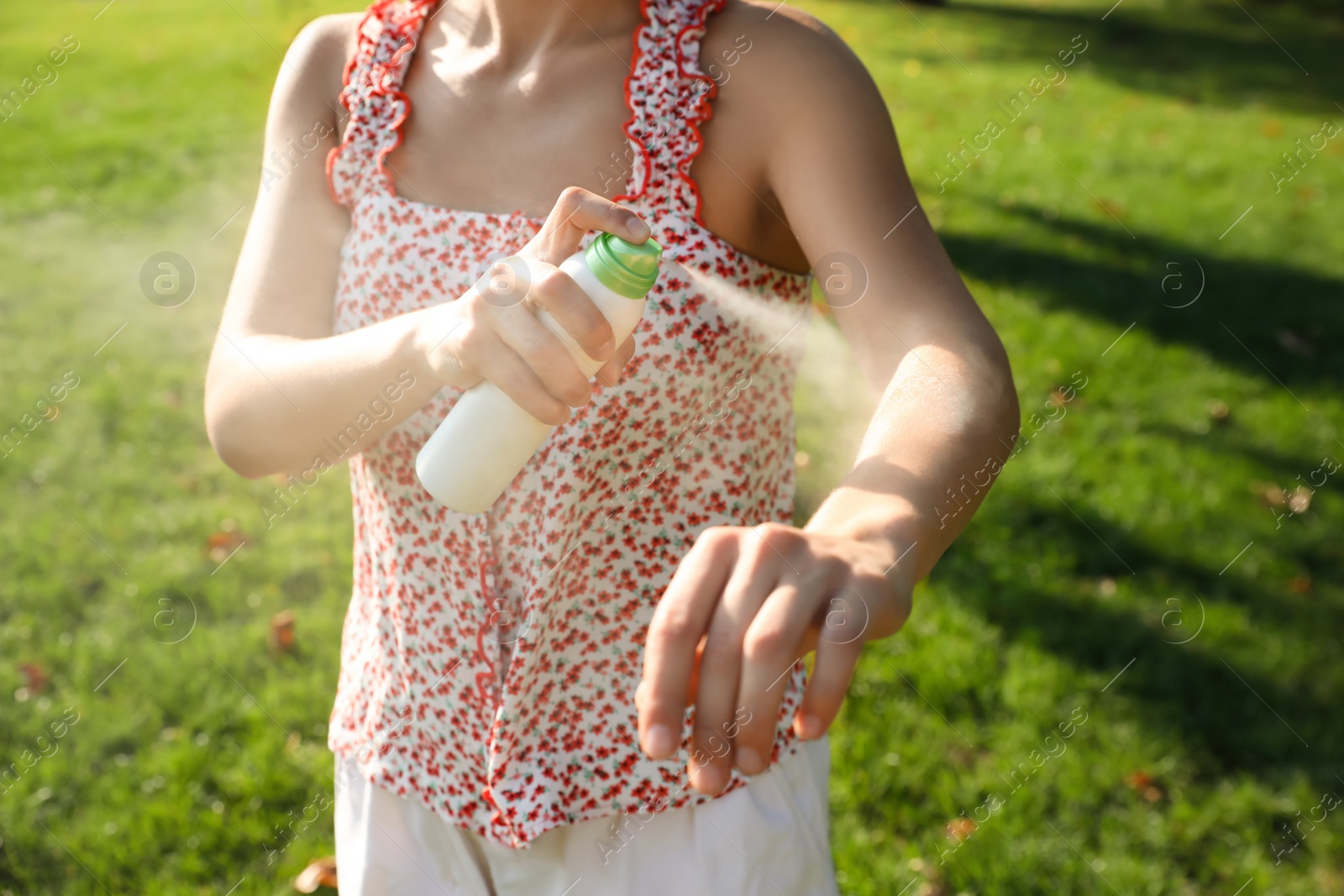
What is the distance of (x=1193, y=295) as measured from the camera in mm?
5621

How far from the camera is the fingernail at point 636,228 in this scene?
103cm

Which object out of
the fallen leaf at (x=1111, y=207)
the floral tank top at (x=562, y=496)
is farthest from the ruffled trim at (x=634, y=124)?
the fallen leaf at (x=1111, y=207)

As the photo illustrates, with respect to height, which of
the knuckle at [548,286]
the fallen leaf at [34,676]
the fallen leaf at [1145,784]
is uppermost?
the knuckle at [548,286]

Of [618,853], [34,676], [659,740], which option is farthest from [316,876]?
[659,740]

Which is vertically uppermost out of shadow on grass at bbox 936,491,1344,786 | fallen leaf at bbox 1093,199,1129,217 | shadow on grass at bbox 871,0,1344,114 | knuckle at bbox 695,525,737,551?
knuckle at bbox 695,525,737,551

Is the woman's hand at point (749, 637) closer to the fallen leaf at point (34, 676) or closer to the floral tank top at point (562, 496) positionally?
the floral tank top at point (562, 496)

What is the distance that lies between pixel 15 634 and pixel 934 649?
2904 millimetres

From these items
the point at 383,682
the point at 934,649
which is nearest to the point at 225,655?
the point at 383,682

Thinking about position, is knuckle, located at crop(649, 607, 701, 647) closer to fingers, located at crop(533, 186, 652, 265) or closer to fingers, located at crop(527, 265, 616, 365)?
fingers, located at crop(527, 265, 616, 365)

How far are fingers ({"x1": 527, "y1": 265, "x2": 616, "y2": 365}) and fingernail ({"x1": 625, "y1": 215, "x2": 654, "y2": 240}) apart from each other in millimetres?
86

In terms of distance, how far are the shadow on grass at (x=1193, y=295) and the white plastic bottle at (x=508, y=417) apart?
4.66 metres

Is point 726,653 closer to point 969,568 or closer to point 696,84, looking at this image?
point 696,84

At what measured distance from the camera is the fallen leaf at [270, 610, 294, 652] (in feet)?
10.8

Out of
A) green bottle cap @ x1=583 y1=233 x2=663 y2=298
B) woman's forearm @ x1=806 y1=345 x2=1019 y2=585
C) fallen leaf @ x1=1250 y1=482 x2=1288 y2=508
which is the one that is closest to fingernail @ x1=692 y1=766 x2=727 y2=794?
woman's forearm @ x1=806 y1=345 x2=1019 y2=585
